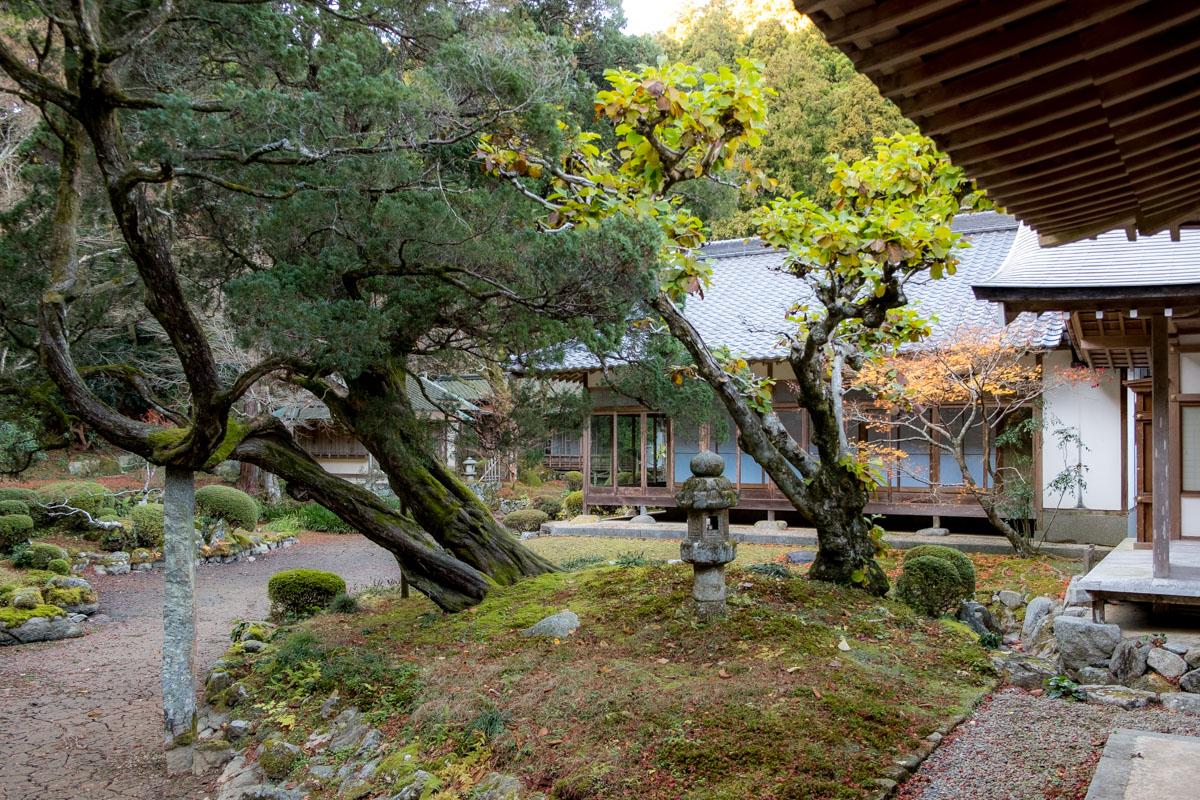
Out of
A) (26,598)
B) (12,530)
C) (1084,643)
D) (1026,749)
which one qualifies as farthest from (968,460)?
(12,530)

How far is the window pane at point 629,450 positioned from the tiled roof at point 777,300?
1.99 meters

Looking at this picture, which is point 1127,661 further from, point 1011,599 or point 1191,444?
point 1011,599

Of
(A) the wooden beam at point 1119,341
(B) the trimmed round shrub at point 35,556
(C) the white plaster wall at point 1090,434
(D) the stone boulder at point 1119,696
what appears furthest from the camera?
(B) the trimmed round shrub at point 35,556

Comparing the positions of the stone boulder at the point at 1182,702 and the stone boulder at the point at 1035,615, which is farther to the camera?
the stone boulder at the point at 1035,615

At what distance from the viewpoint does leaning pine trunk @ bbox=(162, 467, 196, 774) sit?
6988 mm

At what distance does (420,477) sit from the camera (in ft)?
29.0

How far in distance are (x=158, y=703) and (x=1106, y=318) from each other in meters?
10.1

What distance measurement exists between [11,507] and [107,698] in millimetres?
7862

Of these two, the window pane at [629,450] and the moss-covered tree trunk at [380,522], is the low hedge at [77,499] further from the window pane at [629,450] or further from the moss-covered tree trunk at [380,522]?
the moss-covered tree trunk at [380,522]

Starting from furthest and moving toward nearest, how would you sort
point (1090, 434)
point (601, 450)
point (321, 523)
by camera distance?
point (321, 523), point (601, 450), point (1090, 434)

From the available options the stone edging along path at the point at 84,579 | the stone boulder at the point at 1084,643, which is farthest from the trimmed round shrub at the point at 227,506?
the stone boulder at the point at 1084,643

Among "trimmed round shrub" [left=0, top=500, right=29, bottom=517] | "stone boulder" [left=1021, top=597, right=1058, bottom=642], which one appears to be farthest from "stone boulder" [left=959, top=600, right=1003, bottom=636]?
"trimmed round shrub" [left=0, top=500, right=29, bottom=517]

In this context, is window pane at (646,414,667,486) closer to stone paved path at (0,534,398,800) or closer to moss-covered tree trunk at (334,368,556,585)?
stone paved path at (0,534,398,800)

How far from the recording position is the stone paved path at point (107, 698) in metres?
6.67
